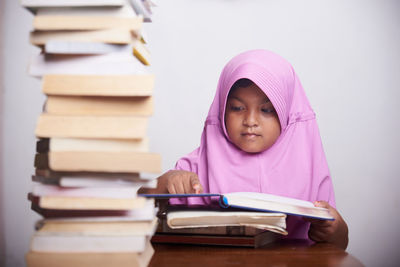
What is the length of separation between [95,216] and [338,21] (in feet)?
6.14

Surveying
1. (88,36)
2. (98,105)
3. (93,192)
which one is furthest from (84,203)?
(88,36)

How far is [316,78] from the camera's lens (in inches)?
88.6

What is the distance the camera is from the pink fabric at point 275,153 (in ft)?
4.48

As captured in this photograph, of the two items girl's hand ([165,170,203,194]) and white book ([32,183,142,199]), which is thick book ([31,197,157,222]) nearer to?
white book ([32,183,142,199])

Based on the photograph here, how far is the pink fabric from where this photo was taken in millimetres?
1365

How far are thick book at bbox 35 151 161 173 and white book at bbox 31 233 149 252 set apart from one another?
11 centimetres

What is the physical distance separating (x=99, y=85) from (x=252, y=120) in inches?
26.3

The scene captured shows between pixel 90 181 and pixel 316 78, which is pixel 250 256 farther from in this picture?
pixel 316 78

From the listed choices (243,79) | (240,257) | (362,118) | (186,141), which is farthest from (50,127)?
(362,118)

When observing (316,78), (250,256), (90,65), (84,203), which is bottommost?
(250,256)

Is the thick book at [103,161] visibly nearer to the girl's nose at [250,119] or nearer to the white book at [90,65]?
the white book at [90,65]

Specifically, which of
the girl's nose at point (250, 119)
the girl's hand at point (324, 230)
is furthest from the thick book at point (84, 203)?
the girl's nose at point (250, 119)

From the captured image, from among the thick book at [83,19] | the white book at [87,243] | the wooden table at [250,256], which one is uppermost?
the thick book at [83,19]

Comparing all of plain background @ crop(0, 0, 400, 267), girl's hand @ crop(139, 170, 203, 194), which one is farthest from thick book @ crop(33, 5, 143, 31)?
plain background @ crop(0, 0, 400, 267)
